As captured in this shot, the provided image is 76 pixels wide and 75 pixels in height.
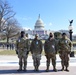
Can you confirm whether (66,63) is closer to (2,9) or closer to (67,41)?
(67,41)

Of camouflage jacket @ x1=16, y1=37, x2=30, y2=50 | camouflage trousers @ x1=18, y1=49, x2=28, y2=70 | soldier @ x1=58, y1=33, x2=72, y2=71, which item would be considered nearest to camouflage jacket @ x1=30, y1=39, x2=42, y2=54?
camouflage jacket @ x1=16, y1=37, x2=30, y2=50

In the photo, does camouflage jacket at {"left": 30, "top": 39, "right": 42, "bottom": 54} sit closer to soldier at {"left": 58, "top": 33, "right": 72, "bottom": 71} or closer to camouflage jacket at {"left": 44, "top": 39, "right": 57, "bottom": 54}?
camouflage jacket at {"left": 44, "top": 39, "right": 57, "bottom": 54}

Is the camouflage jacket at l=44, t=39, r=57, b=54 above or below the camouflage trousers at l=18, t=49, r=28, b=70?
above

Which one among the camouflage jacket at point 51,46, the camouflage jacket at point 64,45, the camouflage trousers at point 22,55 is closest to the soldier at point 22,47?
the camouflage trousers at point 22,55

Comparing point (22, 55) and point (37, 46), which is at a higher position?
point (37, 46)

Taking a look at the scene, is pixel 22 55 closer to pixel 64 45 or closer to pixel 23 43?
pixel 23 43

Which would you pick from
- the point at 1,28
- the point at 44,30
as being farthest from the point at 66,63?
the point at 44,30

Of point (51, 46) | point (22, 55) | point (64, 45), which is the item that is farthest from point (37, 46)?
point (64, 45)

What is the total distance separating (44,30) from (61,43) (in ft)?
570

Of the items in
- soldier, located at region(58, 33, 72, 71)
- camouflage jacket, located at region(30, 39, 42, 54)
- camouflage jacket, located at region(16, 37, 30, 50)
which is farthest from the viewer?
soldier, located at region(58, 33, 72, 71)

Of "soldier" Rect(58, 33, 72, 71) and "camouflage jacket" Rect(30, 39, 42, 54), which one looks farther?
"soldier" Rect(58, 33, 72, 71)

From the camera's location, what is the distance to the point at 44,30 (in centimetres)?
18650

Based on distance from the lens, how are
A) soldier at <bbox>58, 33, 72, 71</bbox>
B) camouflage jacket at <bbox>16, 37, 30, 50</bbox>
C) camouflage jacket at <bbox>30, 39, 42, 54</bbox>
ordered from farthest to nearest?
1. soldier at <bbox>58, 33, 72, 71</bbox>
2. camouflage jacket at <bbox>30, 39, 42, 54</bbox>
3. camouflage jacket at <bbox>16, 37, 30, 50</bbox>

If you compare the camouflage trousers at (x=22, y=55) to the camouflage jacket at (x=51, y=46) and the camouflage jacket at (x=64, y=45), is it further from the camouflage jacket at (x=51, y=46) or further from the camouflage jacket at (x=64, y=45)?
the camouflage jacket at (x=64, y=45)
